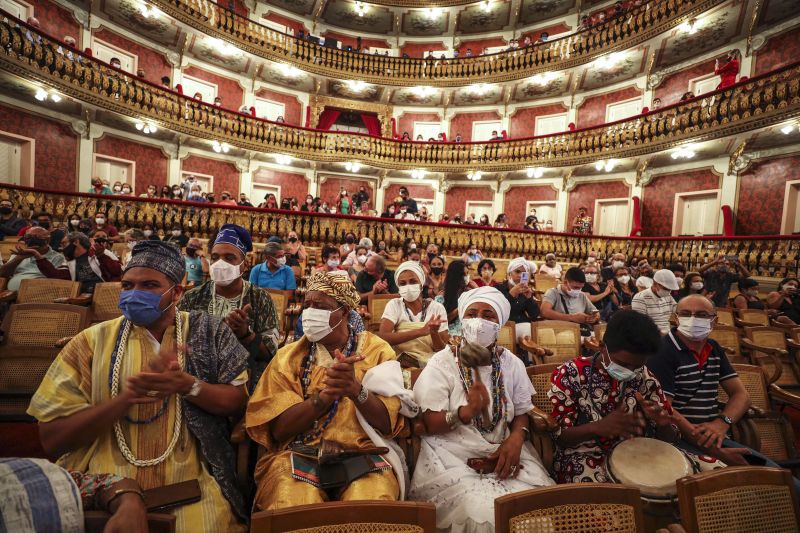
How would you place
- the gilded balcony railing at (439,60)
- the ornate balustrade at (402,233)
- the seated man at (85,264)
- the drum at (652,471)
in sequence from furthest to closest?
1. the gilded balcony railing at (439,60)
2. the ornate balustrade at (402,233)
3. the seated man at (85,264)
4. the drum at (652,471)

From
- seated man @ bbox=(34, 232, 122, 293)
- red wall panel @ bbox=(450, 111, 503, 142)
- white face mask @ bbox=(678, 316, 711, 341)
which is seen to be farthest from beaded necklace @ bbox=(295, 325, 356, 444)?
red wall panel @ bbox=(450, 111, 503, 142)

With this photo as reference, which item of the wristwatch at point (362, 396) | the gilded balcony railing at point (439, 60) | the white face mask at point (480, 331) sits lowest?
the wristwatch at point (362, 396)

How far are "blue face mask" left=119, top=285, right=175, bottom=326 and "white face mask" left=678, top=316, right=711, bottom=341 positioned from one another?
8.97 feet

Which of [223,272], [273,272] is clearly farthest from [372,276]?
[223,272]

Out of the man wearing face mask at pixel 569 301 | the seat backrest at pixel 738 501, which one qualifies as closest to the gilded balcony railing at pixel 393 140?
the man wearing face mask at pixel 569 301

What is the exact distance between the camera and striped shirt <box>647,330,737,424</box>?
85.0 inches

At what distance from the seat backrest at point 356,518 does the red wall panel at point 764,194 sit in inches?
504

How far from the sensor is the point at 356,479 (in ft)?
5.00

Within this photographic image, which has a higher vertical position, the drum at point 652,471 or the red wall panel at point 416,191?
the red wall panel at point 416,191

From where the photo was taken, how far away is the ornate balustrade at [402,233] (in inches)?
306

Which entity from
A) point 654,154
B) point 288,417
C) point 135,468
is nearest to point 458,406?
point 288,417

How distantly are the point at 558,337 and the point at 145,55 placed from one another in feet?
50.7

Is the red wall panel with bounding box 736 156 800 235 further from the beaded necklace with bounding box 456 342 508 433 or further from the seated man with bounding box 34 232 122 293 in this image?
the seated man with bounding box 34 232 122 293

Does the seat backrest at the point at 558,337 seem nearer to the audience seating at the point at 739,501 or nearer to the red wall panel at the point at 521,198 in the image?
the audience seating at the point at 739,501
